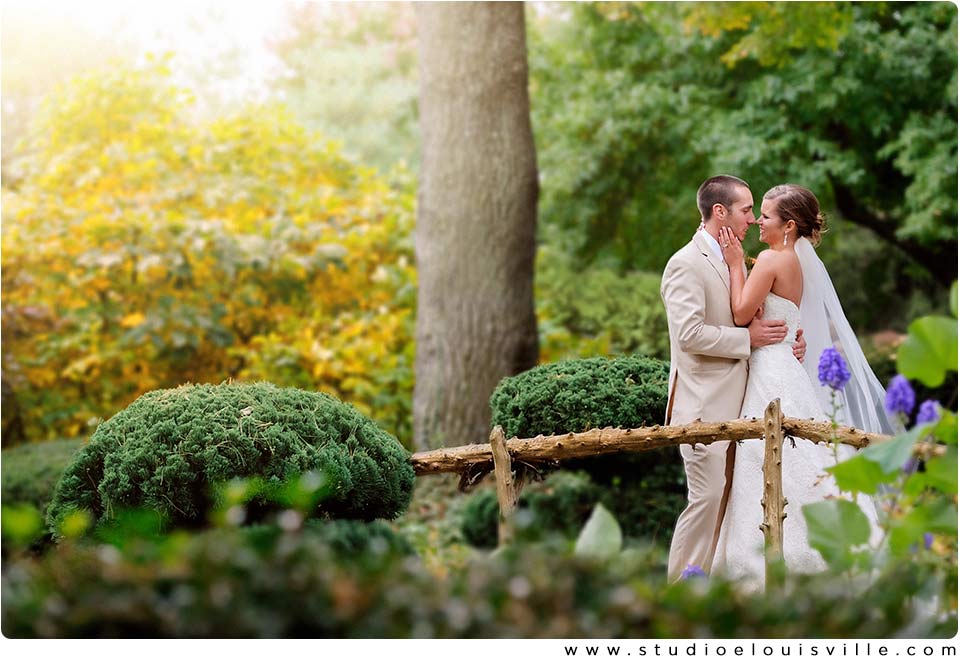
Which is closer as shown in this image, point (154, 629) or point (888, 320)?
point (154, 629)

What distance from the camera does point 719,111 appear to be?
11.8 meters

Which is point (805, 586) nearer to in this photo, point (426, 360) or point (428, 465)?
point (428, 465)

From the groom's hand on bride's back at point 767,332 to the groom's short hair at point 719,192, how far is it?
1.90 feet

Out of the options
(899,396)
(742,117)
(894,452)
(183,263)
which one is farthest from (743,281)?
(742,117)

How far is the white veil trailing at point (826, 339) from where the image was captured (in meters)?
5.06

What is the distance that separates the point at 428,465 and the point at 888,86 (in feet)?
28.6

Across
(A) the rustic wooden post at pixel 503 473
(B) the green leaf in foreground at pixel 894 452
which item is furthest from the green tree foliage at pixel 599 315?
(B) the green leaf in foreground at pixel 894 452

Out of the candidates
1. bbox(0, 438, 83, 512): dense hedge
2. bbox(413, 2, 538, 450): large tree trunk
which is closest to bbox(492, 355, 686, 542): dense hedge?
bbox(0, 438, 83, 512): dense hedge

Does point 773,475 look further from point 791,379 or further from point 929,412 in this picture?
point 929,412

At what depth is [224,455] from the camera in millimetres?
4191

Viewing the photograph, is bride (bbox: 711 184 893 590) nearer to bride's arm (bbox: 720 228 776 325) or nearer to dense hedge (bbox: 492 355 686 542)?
bride's arm (bbox: 720 228 776 325)

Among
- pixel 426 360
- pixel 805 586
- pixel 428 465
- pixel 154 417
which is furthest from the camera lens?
pixel 426 360

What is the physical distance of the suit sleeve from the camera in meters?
4.84

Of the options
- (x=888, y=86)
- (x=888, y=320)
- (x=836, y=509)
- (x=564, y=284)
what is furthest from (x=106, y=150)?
(x=888, y=320)
